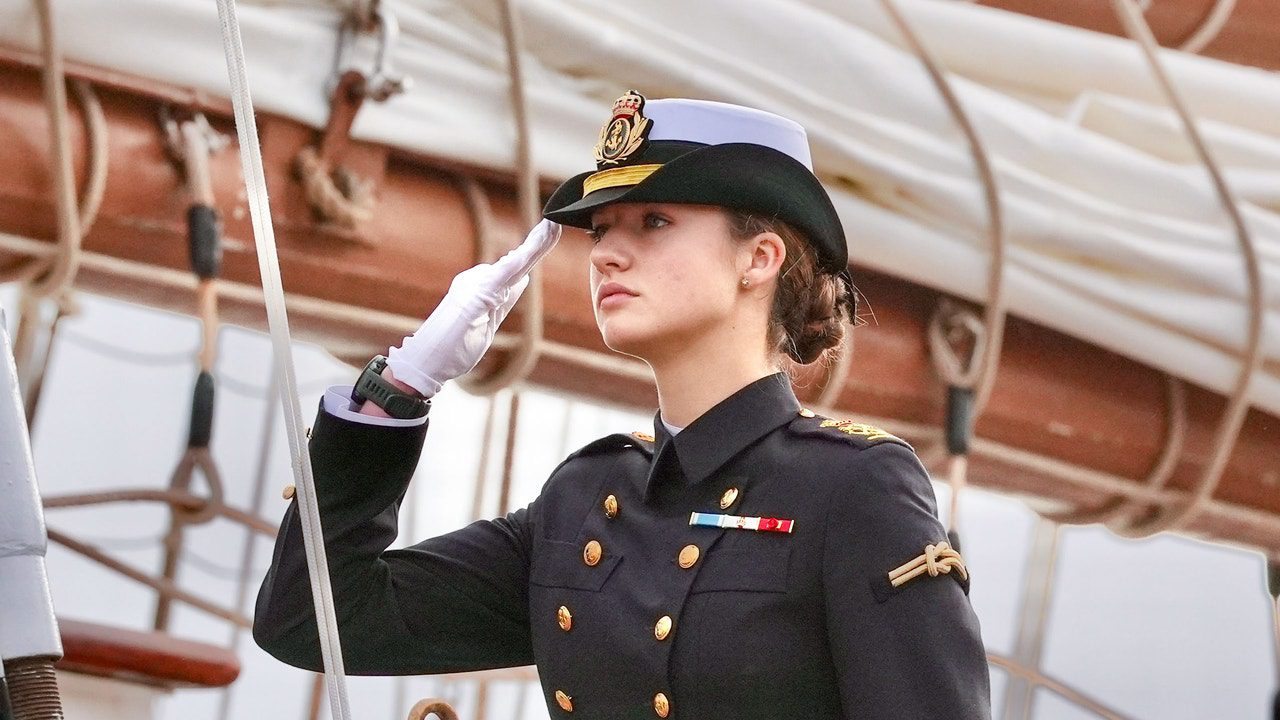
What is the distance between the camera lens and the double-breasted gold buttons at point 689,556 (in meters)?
1.05

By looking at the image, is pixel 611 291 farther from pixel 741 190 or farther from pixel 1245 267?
pixel 1245 267

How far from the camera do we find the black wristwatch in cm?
106

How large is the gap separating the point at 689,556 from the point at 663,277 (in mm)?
172

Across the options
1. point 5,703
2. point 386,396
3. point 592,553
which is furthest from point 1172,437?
point 5,703

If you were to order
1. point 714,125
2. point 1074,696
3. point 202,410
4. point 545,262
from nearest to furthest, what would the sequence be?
point 714,125
point 202,410
point 545,262
point 1074,696

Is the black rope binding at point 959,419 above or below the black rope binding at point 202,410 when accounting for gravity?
above

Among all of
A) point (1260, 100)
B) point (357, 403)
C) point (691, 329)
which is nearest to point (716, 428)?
point (691, 329)

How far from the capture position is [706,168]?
1087 millimetres

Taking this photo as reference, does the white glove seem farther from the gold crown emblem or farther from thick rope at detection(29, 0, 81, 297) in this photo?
thick rope at detection(29, 0, 81, 297)

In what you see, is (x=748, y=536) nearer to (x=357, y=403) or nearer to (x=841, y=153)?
(x=357, y=403)

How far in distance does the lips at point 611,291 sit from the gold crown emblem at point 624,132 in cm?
10

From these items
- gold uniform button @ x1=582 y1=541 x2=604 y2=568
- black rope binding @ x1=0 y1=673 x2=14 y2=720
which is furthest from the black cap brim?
black rope binding @ x1=0 y1=673 x2=14 y2=720

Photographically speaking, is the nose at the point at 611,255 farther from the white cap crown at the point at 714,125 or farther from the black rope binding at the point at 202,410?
the black rope binding at the point at 202,410

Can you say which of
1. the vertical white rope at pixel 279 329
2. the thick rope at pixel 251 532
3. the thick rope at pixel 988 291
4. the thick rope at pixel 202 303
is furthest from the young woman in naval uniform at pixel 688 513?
the thick rope at pixel 251 532
